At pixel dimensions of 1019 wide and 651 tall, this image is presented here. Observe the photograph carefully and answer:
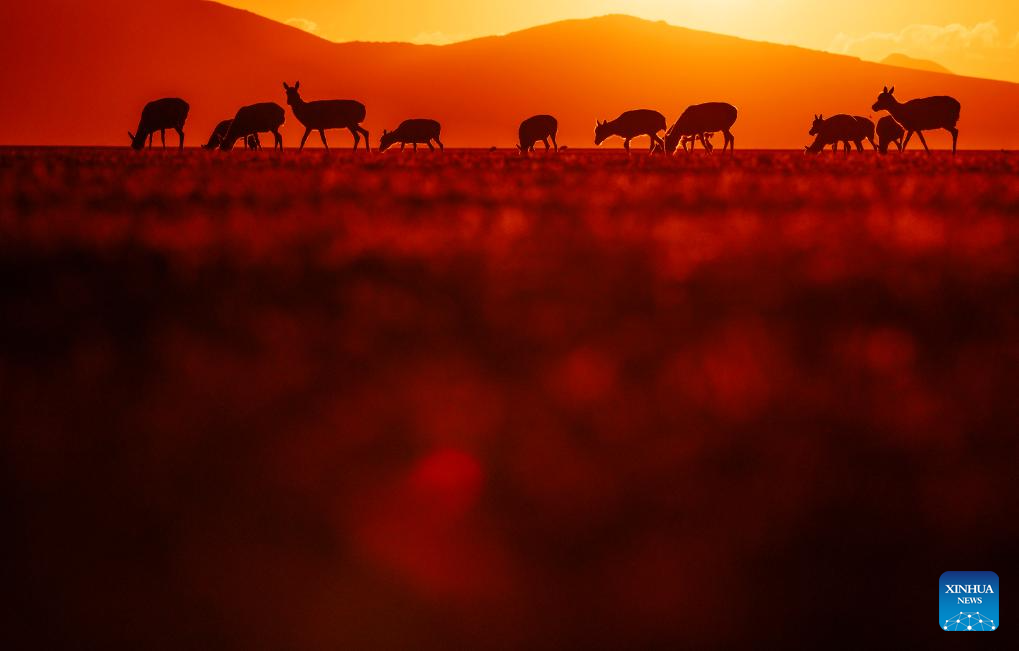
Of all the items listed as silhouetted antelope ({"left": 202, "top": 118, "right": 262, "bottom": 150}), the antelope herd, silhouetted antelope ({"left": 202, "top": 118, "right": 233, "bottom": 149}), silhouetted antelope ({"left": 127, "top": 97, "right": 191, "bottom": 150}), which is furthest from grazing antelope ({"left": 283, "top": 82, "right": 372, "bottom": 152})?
silhouetted antelope ({"left": 127, "top": 97, "right": 191, "bottom": 150})

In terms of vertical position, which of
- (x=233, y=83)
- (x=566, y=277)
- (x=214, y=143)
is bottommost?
(x=566, y=277)

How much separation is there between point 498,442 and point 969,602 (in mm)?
1454

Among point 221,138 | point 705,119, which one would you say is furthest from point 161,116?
point 705,119

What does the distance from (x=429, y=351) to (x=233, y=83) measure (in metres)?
196

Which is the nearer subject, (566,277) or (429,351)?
(429,351)

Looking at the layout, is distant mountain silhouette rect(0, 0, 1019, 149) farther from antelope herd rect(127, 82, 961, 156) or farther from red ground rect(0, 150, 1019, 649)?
red ground rect(0, 150, 1019, 649)

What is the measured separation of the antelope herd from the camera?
90.2 ft

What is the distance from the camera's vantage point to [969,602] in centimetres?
231

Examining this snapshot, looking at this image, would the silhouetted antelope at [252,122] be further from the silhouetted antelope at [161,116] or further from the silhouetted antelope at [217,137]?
the silhouetted antelope at [161,116]

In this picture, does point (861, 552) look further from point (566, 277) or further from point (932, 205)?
point (932, 205)

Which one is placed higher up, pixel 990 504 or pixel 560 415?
pixel 560 415

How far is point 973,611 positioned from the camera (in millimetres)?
2275

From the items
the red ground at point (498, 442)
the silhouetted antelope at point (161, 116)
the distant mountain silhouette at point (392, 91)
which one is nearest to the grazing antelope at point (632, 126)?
the silhouetted antelope at point (161, 116)

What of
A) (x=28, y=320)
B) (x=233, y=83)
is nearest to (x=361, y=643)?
(x=28, y=320)
